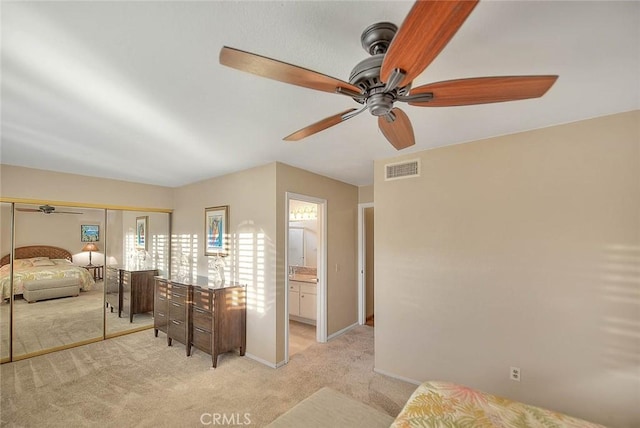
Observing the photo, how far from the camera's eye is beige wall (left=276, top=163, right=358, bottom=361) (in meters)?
3.37

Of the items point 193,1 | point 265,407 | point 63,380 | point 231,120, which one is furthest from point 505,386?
point 63,380

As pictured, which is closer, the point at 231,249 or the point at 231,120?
the point at 231,120

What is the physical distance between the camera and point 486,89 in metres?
1.16

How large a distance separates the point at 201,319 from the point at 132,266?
1.96 m

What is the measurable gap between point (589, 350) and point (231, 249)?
369 cm

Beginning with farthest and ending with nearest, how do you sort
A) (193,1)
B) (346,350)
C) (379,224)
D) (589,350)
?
(346,350), (379,224), (589,350), (193,1)

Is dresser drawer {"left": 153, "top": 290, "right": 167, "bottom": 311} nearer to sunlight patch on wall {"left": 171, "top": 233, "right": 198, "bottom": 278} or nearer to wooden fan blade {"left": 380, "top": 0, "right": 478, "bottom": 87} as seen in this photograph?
sunlight patch on wall {"left": 171, "top": 233, "right": 198, "bottom": 278}

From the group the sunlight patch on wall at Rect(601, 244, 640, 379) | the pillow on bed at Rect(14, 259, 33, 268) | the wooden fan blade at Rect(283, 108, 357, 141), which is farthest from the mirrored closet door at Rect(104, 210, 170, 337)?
the sunlight patch on wall at Rect(601, 244, 640, 379)

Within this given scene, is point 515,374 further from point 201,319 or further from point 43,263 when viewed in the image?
point 43,263

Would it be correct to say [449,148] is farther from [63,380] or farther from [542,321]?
[63,380]

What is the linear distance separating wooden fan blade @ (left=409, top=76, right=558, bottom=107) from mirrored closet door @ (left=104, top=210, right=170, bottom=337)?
15.6ft

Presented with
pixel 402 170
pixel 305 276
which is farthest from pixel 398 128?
pixel 305 276

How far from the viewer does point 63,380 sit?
115 inches

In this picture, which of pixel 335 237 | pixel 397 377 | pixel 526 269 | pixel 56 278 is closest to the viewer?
pixel 526 269
